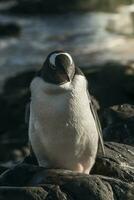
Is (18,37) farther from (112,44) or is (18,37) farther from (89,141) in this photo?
(89,141)

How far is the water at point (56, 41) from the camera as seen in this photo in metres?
17.7

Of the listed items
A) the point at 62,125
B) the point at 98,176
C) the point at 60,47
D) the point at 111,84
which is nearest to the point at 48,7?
the point at 60,47

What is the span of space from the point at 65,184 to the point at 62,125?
0.47m

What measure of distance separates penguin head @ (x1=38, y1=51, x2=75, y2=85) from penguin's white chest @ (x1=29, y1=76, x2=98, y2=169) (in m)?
0.07

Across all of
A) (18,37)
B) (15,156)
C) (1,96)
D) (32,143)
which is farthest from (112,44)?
(32,143)

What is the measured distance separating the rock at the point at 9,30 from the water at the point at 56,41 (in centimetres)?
16

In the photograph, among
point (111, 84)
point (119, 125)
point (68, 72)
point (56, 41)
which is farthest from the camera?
point (56, 41)

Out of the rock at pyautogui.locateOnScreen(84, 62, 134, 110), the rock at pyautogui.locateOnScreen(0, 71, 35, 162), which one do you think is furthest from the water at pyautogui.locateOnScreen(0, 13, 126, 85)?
the rock at pyautogui.locateOnScreen(84, 62, 134, 110)

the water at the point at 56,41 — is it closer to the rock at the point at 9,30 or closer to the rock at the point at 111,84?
the rock at the point at 9,30

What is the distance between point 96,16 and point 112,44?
3212 mm

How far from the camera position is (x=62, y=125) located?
5586 mm

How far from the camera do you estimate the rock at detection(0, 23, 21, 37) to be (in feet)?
68.8

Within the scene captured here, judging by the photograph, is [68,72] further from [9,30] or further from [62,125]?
[9,30]

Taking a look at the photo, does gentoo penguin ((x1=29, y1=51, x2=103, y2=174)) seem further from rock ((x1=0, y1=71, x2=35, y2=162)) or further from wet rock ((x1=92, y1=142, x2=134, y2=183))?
rock ((x1=0, y1=71, x2=35, y2=162))
